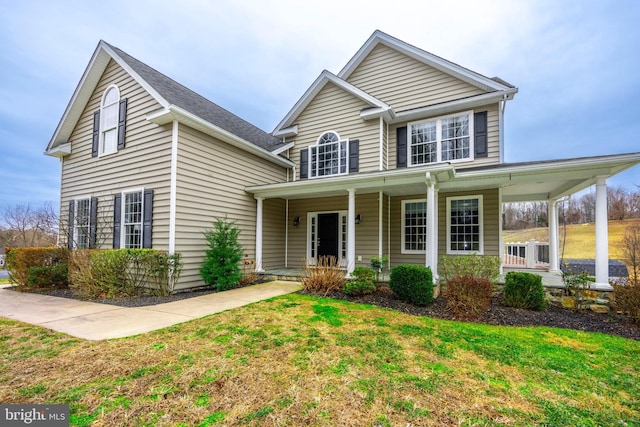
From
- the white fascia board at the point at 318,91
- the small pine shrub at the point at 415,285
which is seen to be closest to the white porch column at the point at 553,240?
the small pine shrub at the point at 415,285

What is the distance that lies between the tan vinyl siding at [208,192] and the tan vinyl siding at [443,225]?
4.35 meters

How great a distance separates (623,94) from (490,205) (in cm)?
6155

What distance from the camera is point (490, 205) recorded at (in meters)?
8.66


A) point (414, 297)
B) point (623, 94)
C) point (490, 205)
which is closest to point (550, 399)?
point (414, 297)

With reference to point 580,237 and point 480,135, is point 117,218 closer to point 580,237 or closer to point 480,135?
point 480,135

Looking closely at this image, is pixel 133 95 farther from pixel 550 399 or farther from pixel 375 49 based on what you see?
pixel 550 399

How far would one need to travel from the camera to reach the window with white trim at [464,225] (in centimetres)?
877

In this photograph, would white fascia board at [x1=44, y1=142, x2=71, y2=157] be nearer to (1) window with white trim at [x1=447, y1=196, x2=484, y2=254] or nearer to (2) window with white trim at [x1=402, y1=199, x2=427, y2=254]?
(2) window with white trim at [x1=402, y1=199, x2=427, y2=254]

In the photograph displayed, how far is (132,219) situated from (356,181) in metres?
6.22

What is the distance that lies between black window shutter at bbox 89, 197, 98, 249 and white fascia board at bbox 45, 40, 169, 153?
304cm

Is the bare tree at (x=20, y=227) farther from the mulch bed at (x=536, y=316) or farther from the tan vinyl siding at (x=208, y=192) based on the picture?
the mulch bed at (x=536, y=316)

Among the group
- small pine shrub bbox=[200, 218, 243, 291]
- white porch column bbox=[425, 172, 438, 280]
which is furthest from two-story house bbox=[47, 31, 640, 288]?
small pine shrub bbox=[200, 218, 243, 291]

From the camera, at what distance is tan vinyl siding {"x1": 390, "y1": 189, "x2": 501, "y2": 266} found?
8516 millimetres

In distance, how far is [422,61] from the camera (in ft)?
32.3
